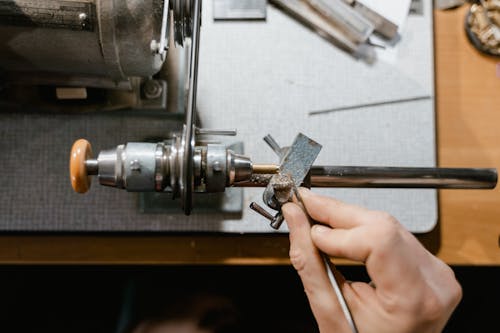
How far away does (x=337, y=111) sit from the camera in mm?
963

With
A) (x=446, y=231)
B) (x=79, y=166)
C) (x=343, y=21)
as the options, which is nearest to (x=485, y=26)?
(x=343, y=21)

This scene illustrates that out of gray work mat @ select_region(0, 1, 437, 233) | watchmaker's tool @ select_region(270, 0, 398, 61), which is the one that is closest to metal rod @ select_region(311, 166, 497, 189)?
gray work mat @ select_region(0, 1, 437, 233)

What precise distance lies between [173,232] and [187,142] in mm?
399

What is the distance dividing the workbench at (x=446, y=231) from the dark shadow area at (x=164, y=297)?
1.19 feet

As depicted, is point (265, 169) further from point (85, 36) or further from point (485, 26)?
point (485, 26)

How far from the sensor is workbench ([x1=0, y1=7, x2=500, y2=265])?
921mm

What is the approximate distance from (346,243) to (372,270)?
0.05 m

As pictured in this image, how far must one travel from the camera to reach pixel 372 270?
2.03ft

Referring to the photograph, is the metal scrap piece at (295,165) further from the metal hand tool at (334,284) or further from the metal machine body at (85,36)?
the metal machine body at (85,36)

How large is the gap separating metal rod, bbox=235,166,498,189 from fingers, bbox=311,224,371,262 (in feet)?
0.30

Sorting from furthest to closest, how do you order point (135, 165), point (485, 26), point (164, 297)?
1. point (164, 297)
2. point (485, 26)
3. point (135, 165)

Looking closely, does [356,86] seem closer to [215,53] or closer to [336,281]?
[215,53]

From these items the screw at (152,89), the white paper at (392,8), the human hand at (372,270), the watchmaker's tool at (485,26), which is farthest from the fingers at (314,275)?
the watchmaker's tool at (485,26)

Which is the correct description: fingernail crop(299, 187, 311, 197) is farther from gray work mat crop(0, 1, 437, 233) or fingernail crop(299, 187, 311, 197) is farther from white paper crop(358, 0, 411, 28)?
white paper crop(358, 0, 411, 28)
